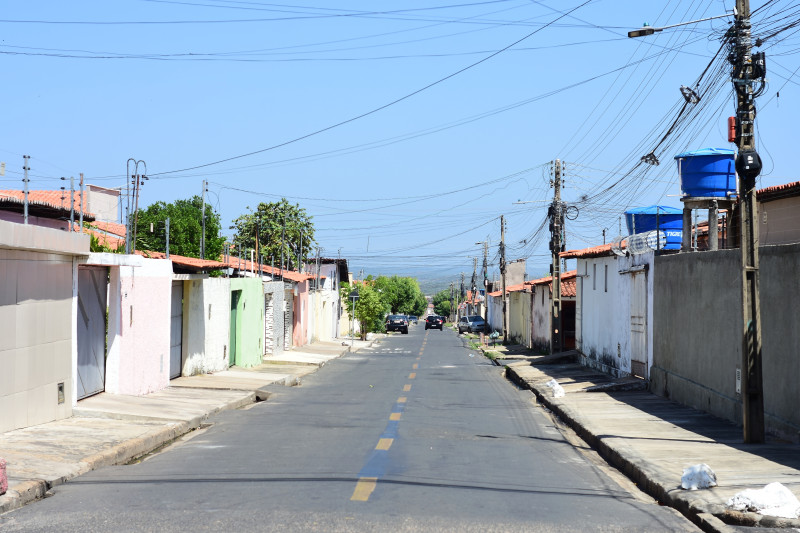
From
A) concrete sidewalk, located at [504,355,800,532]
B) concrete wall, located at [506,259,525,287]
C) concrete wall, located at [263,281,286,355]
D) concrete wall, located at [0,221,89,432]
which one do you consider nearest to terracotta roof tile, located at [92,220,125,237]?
concrete wall, located at [263,281,286,355]

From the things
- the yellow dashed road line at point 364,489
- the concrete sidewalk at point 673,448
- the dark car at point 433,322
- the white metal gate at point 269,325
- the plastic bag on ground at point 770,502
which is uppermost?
the white metal gate at point 269,325

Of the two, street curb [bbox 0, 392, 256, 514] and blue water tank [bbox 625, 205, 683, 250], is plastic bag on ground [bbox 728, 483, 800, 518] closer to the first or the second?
street curb [bbox 0, 392, 256, 514]

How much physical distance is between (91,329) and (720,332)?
11.8 meters

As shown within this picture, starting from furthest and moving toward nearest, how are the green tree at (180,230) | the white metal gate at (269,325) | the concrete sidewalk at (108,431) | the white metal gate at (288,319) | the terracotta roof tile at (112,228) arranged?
the green tree at (180,230) → the white metal gate at (288,319) → the white metal gate at (269,325) → the terracotta roof tile at (112,228) → the concrete sidewalk at (108,431)

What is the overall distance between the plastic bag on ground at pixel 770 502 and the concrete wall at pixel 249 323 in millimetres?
22079

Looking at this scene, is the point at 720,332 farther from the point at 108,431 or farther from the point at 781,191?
the point at 108,431

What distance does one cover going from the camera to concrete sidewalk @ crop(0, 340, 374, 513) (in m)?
9.59

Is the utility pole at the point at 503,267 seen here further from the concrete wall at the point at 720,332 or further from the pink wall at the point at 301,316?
the concrete wall at the point at 720,332

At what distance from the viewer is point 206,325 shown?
25078mm

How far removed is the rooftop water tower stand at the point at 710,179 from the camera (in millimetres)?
20203

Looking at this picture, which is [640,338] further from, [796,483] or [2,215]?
[2,215]

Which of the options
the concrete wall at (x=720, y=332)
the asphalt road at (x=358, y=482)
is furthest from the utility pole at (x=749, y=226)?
the asphalt road at (x=358, y=482)

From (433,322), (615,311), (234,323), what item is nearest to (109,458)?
(234,323)

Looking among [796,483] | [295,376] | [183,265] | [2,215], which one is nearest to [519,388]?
[295,376]
